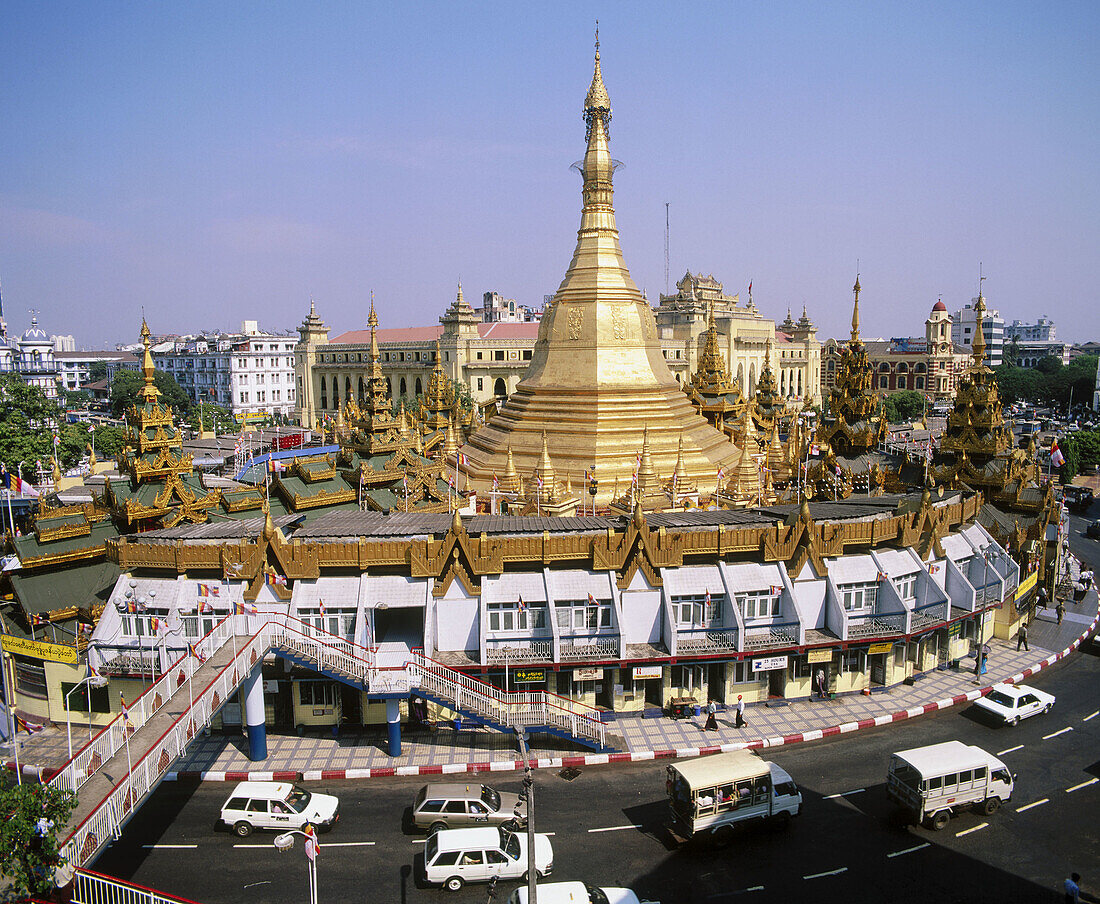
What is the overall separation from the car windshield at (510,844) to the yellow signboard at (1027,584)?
27.8 m

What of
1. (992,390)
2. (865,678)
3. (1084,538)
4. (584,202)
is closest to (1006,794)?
(865,678)

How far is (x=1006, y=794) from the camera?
22.5m

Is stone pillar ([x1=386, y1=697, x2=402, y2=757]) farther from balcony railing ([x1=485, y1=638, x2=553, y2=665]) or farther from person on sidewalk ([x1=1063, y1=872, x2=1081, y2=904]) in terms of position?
person on sidewalk ([x1=1063, y1=872, x2=1081, y2=904])

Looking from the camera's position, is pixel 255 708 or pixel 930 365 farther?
pixel 930 365

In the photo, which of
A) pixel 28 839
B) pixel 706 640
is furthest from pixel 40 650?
pixel 706 640

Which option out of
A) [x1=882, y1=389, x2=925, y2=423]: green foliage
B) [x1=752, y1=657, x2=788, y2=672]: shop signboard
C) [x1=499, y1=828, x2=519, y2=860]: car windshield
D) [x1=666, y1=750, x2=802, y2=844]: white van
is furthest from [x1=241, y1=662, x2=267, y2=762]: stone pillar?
[x1=882, y1=389, x2=925, y2=423]: green foliage

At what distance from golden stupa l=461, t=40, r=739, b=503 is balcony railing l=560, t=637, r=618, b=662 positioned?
15086 millimetres

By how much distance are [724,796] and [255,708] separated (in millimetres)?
15237

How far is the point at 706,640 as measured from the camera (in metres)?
28.0

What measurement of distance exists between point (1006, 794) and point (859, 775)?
4097 mm

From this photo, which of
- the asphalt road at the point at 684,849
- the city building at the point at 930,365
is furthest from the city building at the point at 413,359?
the asphalt road at the point at 684,849

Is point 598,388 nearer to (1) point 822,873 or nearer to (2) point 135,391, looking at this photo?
(1) point 822,873

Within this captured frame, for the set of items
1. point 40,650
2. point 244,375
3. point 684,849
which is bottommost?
point 684,849

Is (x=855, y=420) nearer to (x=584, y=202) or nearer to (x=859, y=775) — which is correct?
(x=584, y=202)
